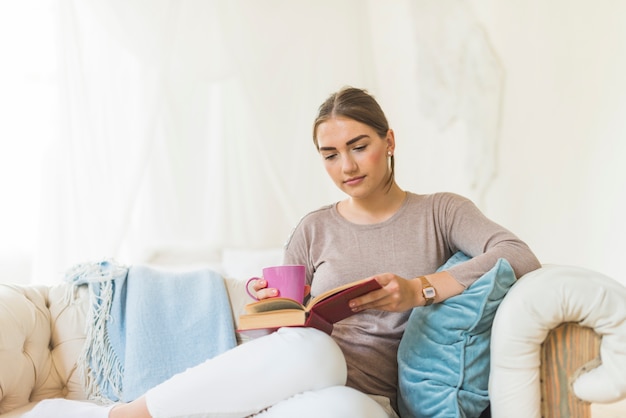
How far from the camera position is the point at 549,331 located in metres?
1.20

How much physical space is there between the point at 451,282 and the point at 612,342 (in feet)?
1.00

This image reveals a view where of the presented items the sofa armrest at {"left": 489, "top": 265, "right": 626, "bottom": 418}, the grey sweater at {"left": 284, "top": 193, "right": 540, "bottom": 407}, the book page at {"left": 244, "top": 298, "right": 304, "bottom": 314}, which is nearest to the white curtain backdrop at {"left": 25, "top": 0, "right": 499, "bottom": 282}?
the grey sweater at {"left": 284, "top": 193, "right": 540, "bottom": 407}

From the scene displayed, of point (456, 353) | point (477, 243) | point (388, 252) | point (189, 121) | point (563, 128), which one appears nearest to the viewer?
point (456, 353)

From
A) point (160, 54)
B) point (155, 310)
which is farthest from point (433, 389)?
point (160, 54)

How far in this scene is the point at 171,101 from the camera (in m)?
2.70

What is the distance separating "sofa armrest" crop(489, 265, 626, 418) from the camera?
1126mm

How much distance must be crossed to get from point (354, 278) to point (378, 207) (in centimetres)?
19

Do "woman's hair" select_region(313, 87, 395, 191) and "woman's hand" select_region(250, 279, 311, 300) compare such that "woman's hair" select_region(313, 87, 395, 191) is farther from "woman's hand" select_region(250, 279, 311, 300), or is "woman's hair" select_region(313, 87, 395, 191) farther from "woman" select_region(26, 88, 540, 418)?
"woman's hand" select_region(250, 279, 311, 300)

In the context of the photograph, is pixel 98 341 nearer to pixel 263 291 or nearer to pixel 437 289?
pixel 263 291

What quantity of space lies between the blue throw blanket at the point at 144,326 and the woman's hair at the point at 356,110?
0.59 meters

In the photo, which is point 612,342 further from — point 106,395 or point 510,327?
point 106,395

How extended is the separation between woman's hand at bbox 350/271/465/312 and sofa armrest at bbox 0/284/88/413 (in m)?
0.83

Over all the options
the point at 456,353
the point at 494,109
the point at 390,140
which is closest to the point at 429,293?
the point at 456,353

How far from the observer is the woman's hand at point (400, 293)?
3.99 ft
